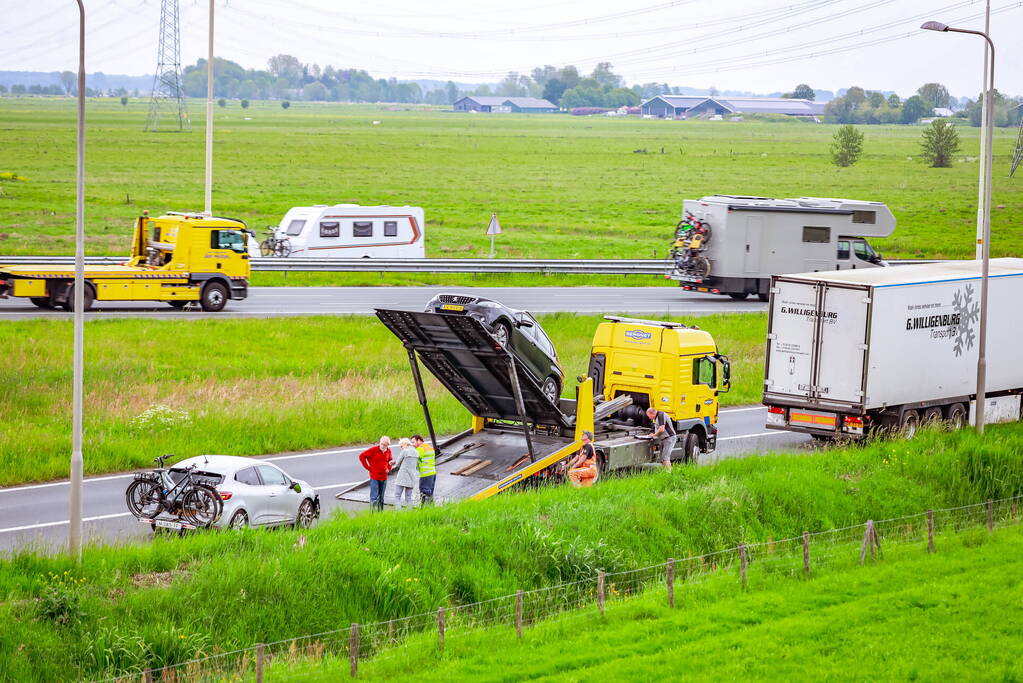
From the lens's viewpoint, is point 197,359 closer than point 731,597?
No

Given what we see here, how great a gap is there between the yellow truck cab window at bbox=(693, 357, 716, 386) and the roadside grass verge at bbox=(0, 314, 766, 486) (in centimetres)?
648

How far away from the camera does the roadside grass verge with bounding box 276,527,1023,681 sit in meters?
14.2

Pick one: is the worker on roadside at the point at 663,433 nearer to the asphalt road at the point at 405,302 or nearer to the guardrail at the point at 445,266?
the asphalt road at the point at 405,302

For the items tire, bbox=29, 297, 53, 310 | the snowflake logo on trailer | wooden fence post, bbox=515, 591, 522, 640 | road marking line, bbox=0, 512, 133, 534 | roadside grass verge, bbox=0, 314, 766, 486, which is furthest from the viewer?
tire, bbox=29, 297, 53, 310

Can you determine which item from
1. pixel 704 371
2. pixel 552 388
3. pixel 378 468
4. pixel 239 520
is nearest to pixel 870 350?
pixel 704 371

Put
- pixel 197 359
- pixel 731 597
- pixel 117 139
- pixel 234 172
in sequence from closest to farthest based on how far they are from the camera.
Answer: pixel 731 597, pixel 197 359, pixel 234 172, pixel 117 139

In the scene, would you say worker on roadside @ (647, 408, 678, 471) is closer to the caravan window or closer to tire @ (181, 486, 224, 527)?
tire @ (181, 486, 224, 527)

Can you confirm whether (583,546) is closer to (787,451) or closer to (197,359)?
(787,451)

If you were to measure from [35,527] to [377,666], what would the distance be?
8.91m

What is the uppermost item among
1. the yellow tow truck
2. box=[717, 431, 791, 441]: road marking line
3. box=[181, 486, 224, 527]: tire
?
the yellow tow truck

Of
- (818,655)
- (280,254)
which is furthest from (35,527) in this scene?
(280,254)

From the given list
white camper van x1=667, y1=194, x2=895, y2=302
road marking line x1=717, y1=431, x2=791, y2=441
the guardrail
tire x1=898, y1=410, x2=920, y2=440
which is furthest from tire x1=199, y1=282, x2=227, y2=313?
tire x1=898, y1=410, x2=920, y2=440

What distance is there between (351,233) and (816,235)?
1980 cm

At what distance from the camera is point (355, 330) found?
39.3 meters
